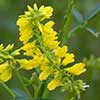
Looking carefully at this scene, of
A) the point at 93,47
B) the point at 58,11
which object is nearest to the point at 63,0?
the point at 58,11

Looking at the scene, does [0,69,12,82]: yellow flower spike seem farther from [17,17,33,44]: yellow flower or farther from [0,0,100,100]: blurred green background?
[0,0,100,100]: blurred green background

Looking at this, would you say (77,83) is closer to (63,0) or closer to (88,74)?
(88,74)

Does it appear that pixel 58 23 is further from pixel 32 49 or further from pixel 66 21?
pixel 32 49

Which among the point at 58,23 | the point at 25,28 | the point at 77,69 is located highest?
the point at 58,23

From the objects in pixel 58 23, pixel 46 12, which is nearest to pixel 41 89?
pixel 46 12

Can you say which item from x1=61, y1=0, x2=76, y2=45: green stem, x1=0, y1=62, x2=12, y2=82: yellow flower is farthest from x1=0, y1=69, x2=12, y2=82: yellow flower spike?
x1=61, y1=0, x2=76, y2=45: green stem

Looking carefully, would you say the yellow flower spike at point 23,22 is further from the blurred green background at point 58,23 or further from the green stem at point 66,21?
the blurred green background at point 58,23
